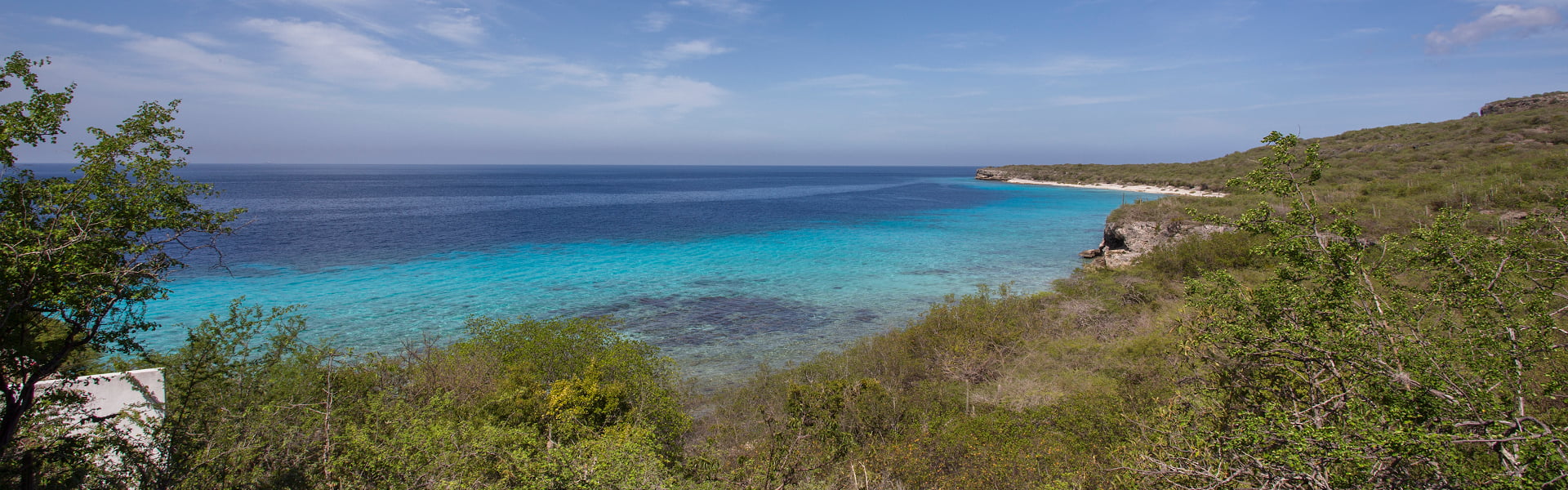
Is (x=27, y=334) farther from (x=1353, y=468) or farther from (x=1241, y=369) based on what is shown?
(x=1241, y=369)

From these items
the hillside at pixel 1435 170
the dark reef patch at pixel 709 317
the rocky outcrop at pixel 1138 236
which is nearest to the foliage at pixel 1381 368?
the hillside at pixel 1435 170

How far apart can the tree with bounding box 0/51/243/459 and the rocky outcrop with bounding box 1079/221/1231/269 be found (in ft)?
113

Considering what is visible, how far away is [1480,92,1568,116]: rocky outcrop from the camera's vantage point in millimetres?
62469

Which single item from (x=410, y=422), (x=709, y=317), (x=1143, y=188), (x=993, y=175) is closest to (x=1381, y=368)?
(x=410, y=422)

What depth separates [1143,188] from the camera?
98000mm

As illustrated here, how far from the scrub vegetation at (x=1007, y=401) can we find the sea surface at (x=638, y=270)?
3389 mm

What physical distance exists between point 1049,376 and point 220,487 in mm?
16730

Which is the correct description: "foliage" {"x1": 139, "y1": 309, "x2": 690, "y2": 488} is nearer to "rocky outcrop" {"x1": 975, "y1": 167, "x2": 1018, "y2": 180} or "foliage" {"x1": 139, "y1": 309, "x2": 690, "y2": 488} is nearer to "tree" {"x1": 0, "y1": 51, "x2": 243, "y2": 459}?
"tree" {"x1": 0, "y1": 51, "x2": 243, "y2": 459}

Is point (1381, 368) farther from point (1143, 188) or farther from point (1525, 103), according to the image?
point (1143, 188)

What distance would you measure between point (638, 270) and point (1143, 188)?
93.5m

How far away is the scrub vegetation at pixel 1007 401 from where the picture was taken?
6215 millimetres

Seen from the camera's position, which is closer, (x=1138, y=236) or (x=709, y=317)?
(x=709, y=317)

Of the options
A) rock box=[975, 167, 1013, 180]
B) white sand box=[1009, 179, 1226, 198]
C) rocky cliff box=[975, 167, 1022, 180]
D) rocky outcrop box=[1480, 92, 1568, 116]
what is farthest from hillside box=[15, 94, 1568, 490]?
rock box=[975, 167, 1013, 180]

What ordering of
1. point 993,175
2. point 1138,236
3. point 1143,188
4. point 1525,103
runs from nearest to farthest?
point 1138,236, point 1525,103, point 1143,188, point 993,175
